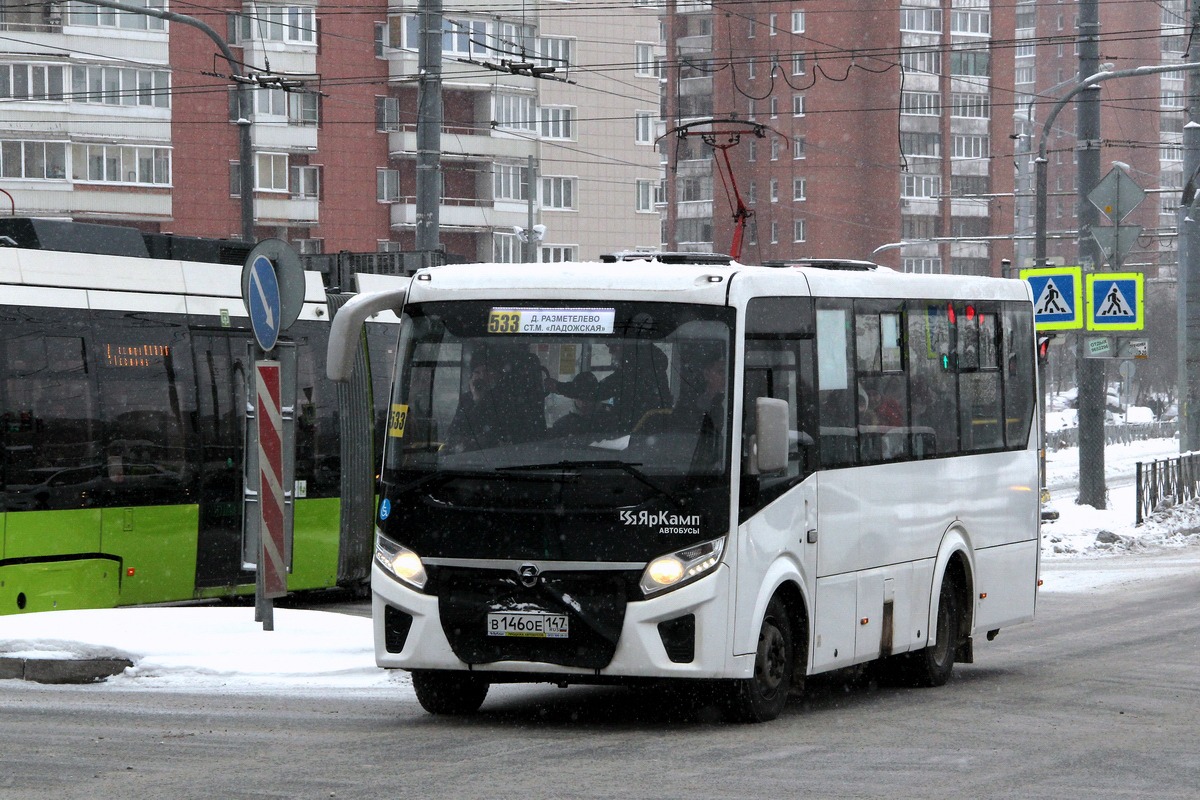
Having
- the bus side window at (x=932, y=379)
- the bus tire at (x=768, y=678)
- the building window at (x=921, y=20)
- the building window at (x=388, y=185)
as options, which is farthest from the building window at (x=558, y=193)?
the bus tire at (x=768, y=678)

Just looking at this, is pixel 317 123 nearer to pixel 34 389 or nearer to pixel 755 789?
pixel 34 389

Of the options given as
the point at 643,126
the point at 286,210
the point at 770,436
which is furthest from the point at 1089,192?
the point at 643,126

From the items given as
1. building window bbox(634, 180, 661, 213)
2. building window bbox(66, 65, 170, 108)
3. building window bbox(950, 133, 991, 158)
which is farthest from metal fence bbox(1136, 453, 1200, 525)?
building window bbox(950, 133, 991, 158)

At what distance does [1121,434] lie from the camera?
71250 millimetres

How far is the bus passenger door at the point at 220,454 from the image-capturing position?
16578 mm

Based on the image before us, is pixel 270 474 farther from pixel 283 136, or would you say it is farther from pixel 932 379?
pixel 283 136

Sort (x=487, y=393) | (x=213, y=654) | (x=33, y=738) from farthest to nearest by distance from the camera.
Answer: (x=213, y=654)
(x=487, y=393)
(x=33, y=738)

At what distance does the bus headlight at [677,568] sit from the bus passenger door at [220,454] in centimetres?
780

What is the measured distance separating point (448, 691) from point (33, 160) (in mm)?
54120

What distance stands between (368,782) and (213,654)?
15.7ft

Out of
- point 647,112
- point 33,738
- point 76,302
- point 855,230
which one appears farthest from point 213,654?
point 855,230

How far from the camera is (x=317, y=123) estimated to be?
70375 millimetres

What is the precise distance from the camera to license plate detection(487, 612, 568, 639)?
9508mm

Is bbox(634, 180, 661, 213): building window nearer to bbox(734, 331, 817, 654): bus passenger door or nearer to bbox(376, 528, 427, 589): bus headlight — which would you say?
bbox(734, 331, 817, 654): bus passenger door
